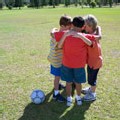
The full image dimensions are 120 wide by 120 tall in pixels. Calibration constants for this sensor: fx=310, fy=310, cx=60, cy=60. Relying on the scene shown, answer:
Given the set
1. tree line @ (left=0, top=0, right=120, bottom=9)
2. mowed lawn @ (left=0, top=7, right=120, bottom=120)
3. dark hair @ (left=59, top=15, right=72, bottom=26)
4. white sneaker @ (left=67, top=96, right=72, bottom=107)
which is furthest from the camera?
tree line @ (left=0, top=0, right=120, bottom=9)

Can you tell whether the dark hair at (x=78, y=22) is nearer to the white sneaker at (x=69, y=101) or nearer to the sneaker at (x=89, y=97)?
the white sneaker at (x=69, y=101)

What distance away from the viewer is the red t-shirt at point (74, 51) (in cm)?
534

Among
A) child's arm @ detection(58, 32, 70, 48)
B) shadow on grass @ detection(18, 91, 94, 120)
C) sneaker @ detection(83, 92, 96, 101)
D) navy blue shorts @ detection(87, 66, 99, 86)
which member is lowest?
shadow on grass @ detection(18, 91, 94, 120)

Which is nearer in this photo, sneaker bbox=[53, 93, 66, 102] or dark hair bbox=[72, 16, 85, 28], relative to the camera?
dark hair bbox=[72, 16, 85, 28]

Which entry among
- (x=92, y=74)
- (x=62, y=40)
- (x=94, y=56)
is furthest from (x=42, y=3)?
(x=62, y=40)

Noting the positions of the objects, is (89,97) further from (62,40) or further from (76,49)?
(62,40)

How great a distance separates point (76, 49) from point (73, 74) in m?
0.53

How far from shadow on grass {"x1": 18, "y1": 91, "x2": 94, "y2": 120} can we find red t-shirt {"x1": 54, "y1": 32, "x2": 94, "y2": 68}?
31.6 inches

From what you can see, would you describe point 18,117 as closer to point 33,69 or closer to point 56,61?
point 56,61

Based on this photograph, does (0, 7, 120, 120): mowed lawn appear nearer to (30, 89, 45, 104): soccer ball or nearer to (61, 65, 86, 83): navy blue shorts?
(30, 89, 45, 104): soccer ball

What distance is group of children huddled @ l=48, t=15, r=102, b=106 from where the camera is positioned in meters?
5.33

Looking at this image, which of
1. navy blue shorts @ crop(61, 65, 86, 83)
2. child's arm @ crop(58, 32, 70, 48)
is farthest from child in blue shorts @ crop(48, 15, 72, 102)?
navy blue shorts @ crop(61, 65, 86, 83)

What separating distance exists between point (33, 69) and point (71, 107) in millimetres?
3282

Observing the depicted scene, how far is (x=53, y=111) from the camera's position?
555 cm
